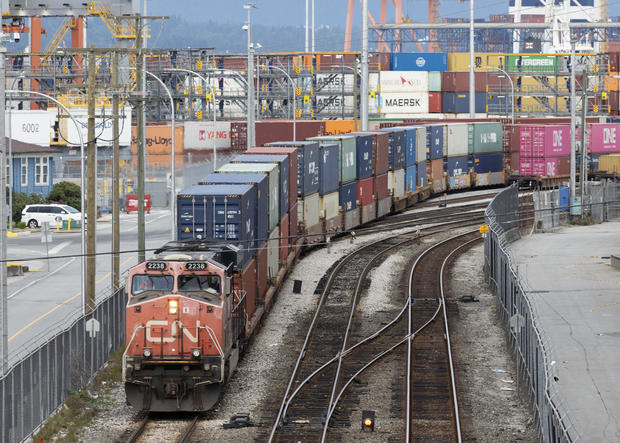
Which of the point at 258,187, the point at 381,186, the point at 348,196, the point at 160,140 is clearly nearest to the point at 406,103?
the point at 160,140

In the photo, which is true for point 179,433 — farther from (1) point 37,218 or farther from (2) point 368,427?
(1) point 37,218

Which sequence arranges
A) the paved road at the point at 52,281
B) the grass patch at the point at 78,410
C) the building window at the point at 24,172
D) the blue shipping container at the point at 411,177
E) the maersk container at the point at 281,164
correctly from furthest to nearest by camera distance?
the building window at the point at 24,172 → the blue shipping container at the point at 411,177 → the maersk container at the point at 281,164 → the paved road at the point at 52,281 → the grass patch at the point at 78,410

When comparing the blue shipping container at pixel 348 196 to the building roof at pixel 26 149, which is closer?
the blue shipping container at pixel 348 196

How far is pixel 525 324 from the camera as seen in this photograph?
25609 millimetres

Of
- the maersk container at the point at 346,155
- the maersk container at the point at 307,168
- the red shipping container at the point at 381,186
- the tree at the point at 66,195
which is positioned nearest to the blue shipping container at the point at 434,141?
the red shipping container at the point at 381,186

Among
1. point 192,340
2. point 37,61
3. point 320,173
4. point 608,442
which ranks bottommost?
point 608,442

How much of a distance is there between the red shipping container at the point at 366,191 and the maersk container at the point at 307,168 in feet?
25.7

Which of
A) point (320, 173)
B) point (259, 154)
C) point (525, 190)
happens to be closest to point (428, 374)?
point (259, 154)

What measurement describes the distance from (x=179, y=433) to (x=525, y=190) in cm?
5678

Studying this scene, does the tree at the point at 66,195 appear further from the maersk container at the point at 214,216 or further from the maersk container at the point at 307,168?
the maersk container at the point at 214,216

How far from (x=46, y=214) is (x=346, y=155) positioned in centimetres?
2472

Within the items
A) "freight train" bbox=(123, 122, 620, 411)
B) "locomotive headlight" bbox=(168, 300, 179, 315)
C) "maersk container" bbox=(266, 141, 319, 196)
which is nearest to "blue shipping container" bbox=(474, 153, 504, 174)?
"freight train" bbox=(123, 122, 620, 411)

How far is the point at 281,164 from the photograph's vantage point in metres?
37.8

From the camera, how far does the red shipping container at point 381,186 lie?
58156 millimetres
